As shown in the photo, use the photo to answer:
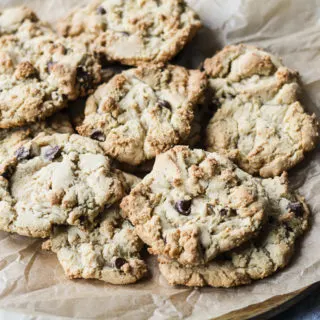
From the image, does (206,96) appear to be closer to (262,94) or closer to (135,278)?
(262,94)

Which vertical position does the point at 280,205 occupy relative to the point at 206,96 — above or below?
below

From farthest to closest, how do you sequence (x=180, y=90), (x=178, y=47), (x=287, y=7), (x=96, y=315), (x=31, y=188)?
(x=287, y=7)
(x=178, y=47)
(x=180, y=90)
(x=31, y=188)
(x=96, y=315)

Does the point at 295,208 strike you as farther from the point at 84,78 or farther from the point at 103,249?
the point at 84,78

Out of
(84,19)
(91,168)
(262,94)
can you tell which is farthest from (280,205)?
(84,19)

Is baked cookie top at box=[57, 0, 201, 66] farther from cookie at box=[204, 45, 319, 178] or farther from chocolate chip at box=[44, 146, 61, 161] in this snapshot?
chocolate chip at box=[44, 146, 61, 161]

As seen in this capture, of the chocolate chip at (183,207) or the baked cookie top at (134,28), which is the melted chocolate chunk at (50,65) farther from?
the chocolate chip at (183,207)

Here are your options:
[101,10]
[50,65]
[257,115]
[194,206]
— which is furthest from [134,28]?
[194,206]
